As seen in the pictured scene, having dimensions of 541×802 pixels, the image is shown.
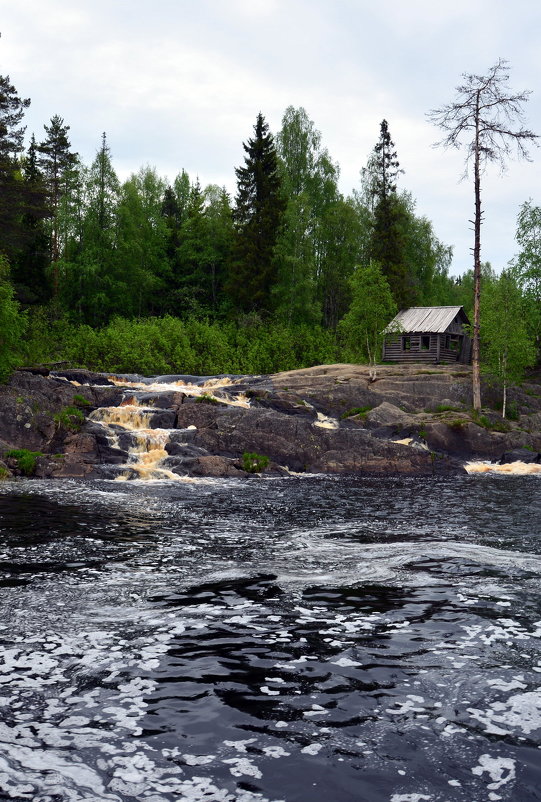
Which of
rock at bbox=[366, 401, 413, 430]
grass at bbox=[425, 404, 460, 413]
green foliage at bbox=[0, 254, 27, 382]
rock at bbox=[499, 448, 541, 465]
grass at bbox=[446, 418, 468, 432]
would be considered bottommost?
rock at bbox=[499, 448, 541, 465]

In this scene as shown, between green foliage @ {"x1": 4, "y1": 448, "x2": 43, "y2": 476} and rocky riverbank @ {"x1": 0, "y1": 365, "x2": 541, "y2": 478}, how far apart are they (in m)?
0.05

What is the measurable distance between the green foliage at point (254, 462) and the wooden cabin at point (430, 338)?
26328mm

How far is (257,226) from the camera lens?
6669 centimetres

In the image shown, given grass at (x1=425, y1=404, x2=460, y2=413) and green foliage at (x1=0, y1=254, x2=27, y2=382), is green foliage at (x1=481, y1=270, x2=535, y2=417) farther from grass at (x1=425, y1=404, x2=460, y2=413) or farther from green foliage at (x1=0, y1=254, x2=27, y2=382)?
green foliage at (x1=0, y1=254, x2=27, y2=382)

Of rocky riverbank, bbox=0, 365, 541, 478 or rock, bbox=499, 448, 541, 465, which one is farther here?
rock, bbox=499, 448, 541, 465

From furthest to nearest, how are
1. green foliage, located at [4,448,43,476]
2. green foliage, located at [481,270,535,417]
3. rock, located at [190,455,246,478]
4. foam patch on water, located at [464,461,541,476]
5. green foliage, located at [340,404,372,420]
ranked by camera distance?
green foliage, located at [481,270,535,417] → green foliage, located at [340,404,372,420] → foam patch on water, located at [464,461,541,476] → rock, located at [190,455,246,478] → green foliage, located at [4,448,43,476]

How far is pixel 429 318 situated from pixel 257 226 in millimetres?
22114

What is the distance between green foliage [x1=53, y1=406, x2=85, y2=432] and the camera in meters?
28.8

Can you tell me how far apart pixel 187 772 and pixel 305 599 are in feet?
15.8

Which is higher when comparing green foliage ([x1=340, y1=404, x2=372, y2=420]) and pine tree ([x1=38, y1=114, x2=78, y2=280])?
pine tree ([x1=38, y1=114, x2=78, y2=280])

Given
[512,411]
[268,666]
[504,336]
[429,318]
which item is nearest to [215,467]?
[268,666]

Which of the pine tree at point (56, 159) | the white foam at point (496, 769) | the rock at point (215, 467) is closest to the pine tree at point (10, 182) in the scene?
the pine tree at point (56, 159)

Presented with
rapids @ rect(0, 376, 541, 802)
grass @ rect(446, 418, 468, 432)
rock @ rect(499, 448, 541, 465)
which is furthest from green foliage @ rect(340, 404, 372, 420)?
rapids @ rect(0, 376, 541, 802)

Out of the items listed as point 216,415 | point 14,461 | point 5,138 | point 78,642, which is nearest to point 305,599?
point 78,642
